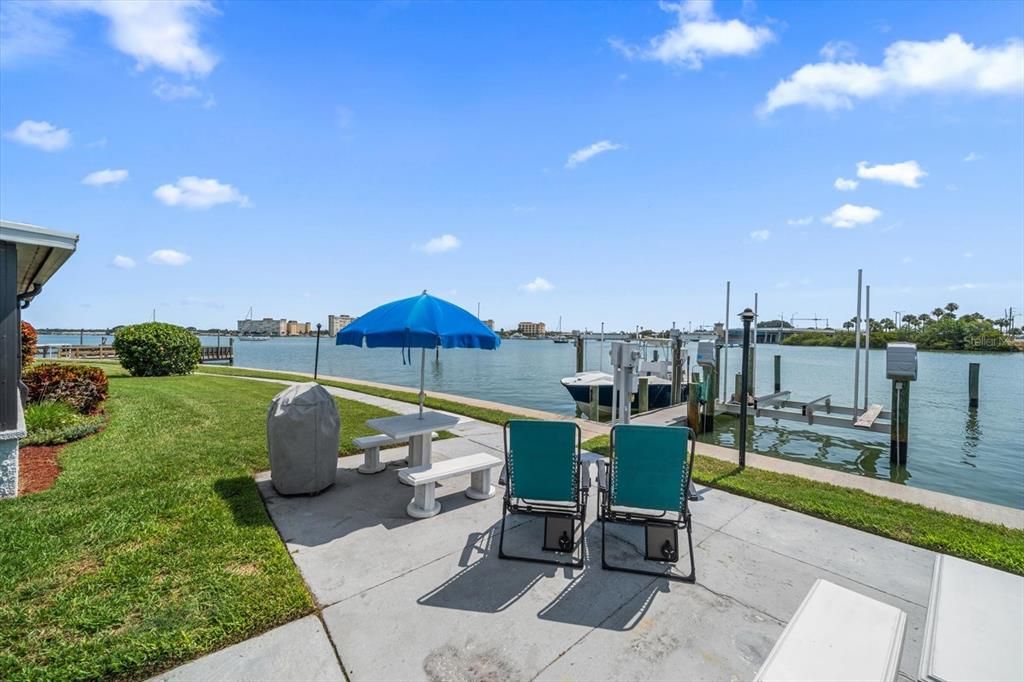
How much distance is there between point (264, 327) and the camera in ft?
481

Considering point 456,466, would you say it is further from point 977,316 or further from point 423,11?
point 977,316

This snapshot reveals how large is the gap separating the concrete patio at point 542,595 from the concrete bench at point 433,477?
0.53 ft

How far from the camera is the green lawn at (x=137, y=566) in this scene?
2658mm

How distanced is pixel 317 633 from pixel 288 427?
2.70 meters

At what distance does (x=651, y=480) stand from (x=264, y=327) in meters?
164

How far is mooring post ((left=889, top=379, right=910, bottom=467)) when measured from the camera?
9.34 meters

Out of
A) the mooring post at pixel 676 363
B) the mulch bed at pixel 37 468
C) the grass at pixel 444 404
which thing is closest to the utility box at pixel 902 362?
the mooring post at pixel 676 363

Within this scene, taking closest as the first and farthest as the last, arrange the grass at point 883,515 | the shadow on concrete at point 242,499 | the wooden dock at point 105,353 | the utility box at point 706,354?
the grass at point 883,515, the shadow on concrete at point 242,499, the utility box at point 706,354, the wooden dock at point 105,353

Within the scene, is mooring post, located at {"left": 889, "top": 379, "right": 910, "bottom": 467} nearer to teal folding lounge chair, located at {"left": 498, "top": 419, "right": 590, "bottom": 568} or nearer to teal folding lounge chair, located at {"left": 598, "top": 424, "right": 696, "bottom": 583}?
teal folding lounge chair, located at {"left": 598, "top": 424, "right": 696, "bottom": 583}

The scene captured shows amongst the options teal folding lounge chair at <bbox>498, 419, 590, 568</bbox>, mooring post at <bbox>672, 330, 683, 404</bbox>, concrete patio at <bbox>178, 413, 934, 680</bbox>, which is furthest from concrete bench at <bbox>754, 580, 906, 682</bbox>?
mooring post at <bbox>672, 330, 683, 404</bbox>

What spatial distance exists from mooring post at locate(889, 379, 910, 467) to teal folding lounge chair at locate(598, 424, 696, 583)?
27.6ft

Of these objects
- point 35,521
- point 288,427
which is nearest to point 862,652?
point 288,427

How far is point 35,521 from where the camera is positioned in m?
4.25

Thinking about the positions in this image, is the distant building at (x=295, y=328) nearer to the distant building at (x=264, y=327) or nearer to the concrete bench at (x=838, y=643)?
the distant building at (x=264, y=327)
